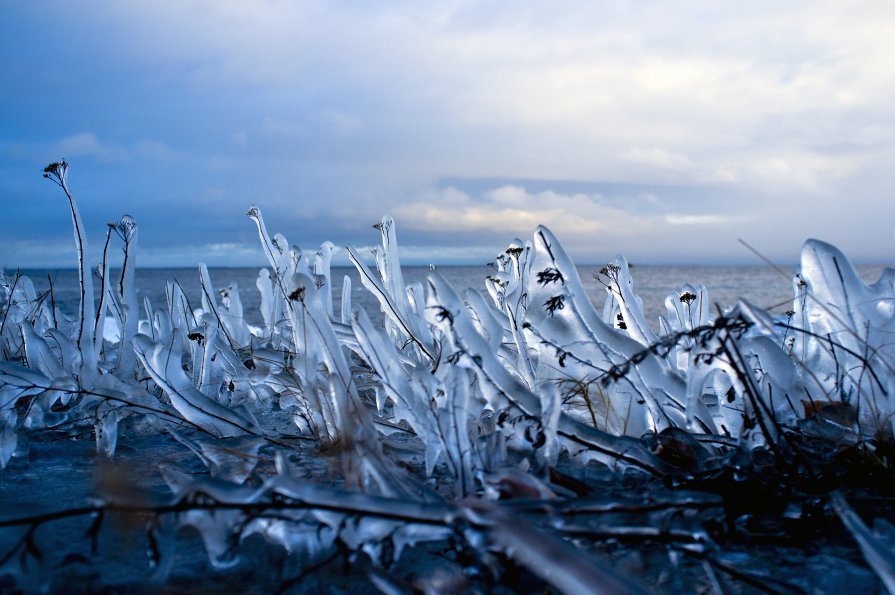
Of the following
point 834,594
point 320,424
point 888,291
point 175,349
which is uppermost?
point 888,291

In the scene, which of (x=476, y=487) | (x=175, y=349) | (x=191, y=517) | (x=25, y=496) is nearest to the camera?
(x=191, y=517)

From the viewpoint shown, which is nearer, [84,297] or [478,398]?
[478,398]

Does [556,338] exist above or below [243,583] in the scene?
above

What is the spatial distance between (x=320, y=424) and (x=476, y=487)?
67 cm

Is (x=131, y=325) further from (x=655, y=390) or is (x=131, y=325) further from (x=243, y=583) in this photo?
(x=655, y=390)

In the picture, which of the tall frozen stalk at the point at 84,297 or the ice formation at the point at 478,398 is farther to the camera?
the tall frozen stalk at the point at 84,297

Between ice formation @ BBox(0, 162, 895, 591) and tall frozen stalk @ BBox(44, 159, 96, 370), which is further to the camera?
tall frozen stalk @ BBox(44, 159, 96, 370)

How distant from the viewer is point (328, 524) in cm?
112

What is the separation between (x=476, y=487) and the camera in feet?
4.71

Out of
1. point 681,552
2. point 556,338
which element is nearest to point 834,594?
point 681,552

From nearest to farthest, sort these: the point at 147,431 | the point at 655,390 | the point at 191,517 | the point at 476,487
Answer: the point at 191,517 < the point at 476,487 < the point at 655,390 < the point at 147,431

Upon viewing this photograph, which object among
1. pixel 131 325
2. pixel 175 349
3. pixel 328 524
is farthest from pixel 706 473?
pixel 131 325

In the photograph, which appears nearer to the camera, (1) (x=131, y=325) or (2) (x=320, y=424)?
(2) (x=320, y=424)

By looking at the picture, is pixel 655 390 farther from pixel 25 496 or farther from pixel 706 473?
pixel 25 496
